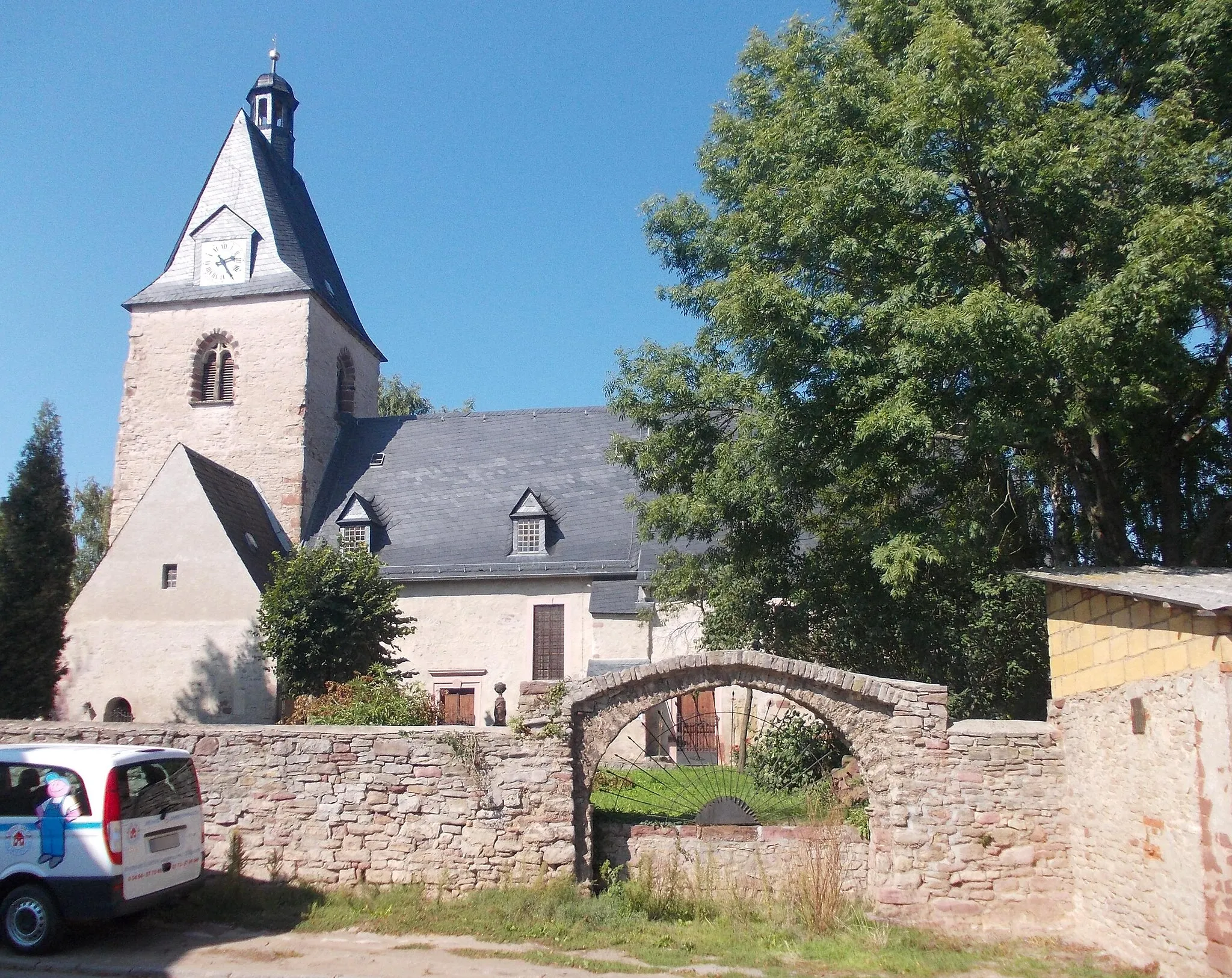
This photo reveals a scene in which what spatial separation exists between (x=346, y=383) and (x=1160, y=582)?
24923 millimetres

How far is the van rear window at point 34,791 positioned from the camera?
27.3ft

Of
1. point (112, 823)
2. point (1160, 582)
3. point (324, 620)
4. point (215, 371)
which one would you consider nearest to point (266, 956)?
point (112, 823)

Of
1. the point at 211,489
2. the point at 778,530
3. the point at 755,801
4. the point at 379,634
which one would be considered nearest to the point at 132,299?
the point at 211,489

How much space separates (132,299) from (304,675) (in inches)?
631

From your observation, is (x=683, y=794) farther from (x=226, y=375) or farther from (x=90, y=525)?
(x=90, y=525)

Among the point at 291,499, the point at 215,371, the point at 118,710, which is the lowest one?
the point at 118,710

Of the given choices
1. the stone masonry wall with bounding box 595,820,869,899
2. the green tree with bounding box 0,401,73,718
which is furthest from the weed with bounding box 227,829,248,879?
the green tree with bounding box 0,401,73,718

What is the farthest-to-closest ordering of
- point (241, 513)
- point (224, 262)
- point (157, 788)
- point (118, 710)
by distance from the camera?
point (224, 262)
point (241, 513)
point (118, 710)
point (157, 788)

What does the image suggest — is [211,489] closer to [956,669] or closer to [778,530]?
[778,530]

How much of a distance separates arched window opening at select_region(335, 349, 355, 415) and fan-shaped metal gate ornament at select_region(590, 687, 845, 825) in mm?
13915

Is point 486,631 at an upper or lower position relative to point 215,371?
lower

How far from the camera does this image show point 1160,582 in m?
8.72

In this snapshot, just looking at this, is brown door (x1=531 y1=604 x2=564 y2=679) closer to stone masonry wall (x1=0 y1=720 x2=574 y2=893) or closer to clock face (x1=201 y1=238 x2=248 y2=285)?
stone masonry wall (x1=0 y1=720 x2=574 y2=893)

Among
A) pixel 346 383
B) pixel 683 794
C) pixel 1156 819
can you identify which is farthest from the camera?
pixel 346 383
